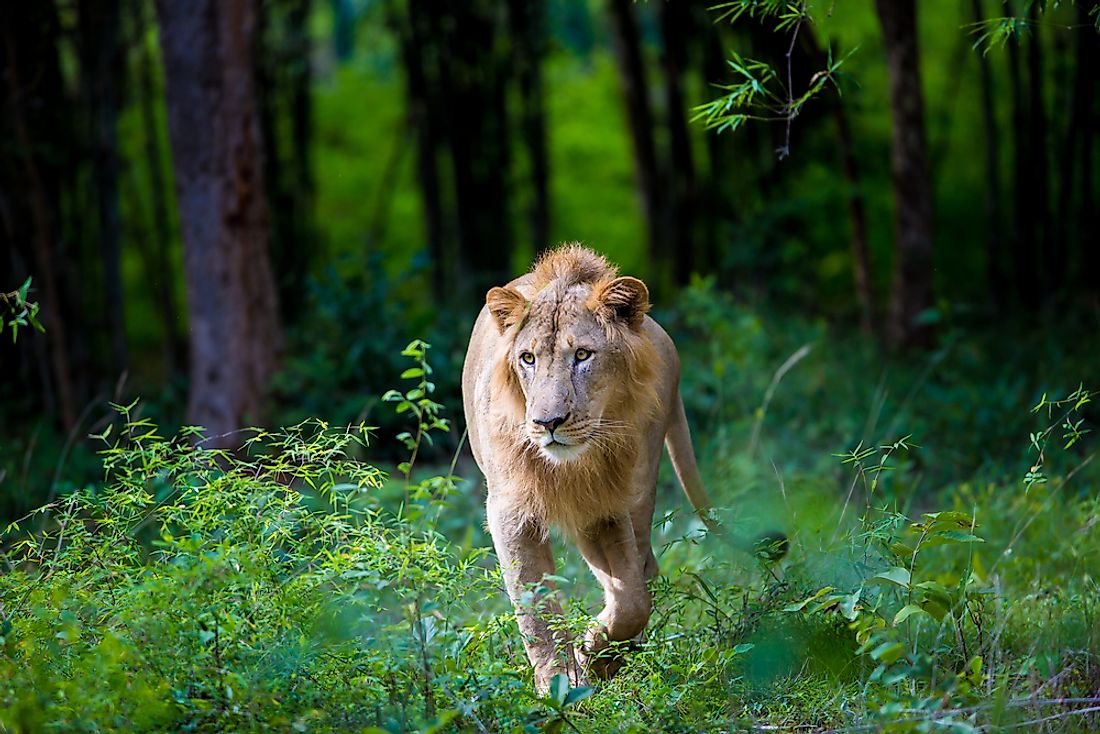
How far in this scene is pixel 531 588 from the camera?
5.04 metres

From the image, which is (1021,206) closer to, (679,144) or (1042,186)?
(1042,186)

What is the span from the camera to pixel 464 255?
15.4 metres

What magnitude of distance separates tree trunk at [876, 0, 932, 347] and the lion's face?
6358 millimetres

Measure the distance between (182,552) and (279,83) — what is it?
1316 centimetres

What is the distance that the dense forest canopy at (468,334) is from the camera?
462 centimetres

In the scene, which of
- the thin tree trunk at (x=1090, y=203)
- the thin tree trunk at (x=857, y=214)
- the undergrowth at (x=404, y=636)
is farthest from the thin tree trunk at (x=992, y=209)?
the undergrowth at (x=404, y=636)

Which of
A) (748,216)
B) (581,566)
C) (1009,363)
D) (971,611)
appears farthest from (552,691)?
(748,216)

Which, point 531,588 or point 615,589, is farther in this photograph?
point 615,589

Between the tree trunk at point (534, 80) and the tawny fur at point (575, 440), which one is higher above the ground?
the tree trunk at point (534, 80)

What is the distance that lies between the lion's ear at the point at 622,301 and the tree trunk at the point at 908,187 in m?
6.24

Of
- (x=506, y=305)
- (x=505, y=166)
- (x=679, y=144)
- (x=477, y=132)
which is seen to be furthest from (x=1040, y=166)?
(x=506, y=305)

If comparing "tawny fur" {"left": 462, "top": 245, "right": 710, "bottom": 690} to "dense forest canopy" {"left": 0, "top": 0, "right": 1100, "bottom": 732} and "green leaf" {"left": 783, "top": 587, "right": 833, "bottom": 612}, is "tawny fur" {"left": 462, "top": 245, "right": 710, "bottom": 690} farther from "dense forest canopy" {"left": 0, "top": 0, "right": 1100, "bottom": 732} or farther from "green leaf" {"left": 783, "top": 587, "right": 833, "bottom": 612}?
"green leaf" {"left": 783, "top": 587, "right": 833, "bottom": 612}

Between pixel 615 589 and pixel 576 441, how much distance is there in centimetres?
79

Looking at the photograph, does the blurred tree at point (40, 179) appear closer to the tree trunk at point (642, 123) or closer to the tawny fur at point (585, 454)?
the tawny fur at point (585, 454)
